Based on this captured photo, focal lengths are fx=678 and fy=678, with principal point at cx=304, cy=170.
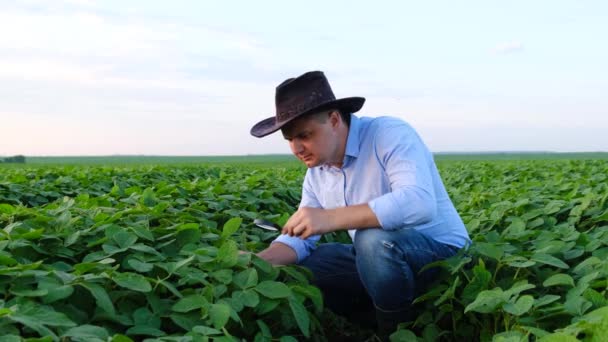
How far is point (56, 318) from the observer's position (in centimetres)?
210

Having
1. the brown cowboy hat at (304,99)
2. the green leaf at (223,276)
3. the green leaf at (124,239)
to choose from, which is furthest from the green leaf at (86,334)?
the brown cowboy hat at (304,99)

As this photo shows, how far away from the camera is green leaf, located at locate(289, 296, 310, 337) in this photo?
2619 mm

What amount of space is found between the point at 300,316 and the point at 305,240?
1.13 meters

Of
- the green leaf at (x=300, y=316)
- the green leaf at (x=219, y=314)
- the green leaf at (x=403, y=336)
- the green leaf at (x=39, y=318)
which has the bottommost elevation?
the green leaf at (x=403, y=336)

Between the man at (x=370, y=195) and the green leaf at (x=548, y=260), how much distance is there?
0.50 metres

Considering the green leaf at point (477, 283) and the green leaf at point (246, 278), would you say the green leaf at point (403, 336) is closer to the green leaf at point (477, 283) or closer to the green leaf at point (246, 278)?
the green leaf at point (477, 283)

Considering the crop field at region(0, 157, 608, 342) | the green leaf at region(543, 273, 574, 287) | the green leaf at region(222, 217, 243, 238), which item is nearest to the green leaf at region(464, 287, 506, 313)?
the crop field at region(0, 157, 608, 342)

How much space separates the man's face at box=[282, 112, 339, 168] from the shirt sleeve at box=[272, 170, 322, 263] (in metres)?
0.46

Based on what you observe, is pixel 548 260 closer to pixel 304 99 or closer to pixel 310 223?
pixel 310 223

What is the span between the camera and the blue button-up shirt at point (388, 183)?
3.09m

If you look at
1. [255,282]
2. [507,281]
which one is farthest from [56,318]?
[507,281]

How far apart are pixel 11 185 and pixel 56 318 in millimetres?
4436

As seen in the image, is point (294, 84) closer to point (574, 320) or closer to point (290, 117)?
point (290, 117)

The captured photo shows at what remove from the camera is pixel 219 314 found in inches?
93.4
